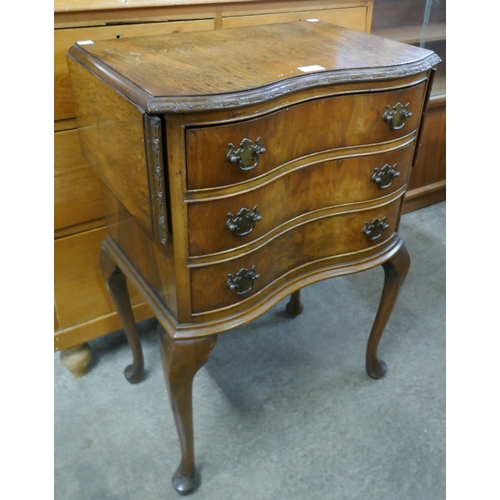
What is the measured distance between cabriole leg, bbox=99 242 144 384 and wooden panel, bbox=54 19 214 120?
36 centimetres

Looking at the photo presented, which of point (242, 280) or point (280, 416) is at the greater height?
point (242, 280)

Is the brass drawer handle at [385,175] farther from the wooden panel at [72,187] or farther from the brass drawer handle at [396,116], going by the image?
the wooden panel at [72,187]

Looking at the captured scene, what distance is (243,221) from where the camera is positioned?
0.96m

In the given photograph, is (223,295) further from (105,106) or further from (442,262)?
(442,262)

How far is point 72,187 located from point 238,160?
64 cm

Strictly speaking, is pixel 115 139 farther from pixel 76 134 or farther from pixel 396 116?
pixel 396 116

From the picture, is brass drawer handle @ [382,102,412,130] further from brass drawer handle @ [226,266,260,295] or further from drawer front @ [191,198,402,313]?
brass drawer handle @ [226,266,260,295]

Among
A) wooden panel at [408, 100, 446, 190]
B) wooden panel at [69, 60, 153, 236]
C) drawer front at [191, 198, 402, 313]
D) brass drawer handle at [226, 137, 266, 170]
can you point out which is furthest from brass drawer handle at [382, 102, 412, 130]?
wooden panel at [408, 100, 446, 190]

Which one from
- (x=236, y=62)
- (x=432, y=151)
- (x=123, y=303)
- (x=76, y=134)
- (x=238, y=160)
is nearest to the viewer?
(x=238, y=160)

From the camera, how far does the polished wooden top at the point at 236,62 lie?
2.80 ft

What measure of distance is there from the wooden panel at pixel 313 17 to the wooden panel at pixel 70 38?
7.4 inches

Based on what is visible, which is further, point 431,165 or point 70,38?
point 431,165

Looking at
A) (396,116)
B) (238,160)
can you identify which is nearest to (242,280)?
(238,160)

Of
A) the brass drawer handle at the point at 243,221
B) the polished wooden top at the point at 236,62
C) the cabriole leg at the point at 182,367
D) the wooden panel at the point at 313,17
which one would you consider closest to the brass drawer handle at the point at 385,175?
the polished wooden top at the point at 236,62
